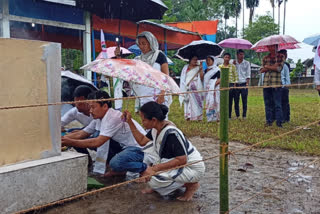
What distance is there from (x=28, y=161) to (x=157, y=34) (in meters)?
8.37

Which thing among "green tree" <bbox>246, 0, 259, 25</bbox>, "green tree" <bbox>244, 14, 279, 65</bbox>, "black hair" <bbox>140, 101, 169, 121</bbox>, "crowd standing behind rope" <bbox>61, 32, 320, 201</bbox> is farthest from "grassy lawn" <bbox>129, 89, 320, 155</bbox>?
"green tree" <bbox>246, 0, 259, 25</bbox>

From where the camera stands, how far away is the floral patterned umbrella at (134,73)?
2799mm

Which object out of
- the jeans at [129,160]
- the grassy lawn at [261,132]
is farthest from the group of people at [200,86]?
the jeans at [129,160]

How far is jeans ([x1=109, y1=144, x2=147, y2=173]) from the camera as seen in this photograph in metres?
3.09

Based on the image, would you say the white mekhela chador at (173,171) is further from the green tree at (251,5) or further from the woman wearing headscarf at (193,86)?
the green tree at (251,5)

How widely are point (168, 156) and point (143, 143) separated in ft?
1.61

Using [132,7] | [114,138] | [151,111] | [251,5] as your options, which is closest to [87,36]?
[132,7]

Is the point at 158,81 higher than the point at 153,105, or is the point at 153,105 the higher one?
the point at 158,81

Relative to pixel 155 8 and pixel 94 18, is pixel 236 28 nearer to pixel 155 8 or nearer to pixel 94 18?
pixel 94 18

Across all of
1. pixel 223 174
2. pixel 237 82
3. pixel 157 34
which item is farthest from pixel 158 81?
pixel 157 34

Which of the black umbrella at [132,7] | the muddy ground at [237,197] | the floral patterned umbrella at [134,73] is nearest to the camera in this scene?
the muddy ground at [237,197]

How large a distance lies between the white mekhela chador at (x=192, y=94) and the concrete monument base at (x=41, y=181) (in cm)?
458

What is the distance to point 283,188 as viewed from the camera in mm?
3145

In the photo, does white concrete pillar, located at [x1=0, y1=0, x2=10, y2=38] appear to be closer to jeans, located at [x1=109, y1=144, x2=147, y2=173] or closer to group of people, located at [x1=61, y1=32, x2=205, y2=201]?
group of people, located at [x1=61, y1=32, x2=205, y2=201]
